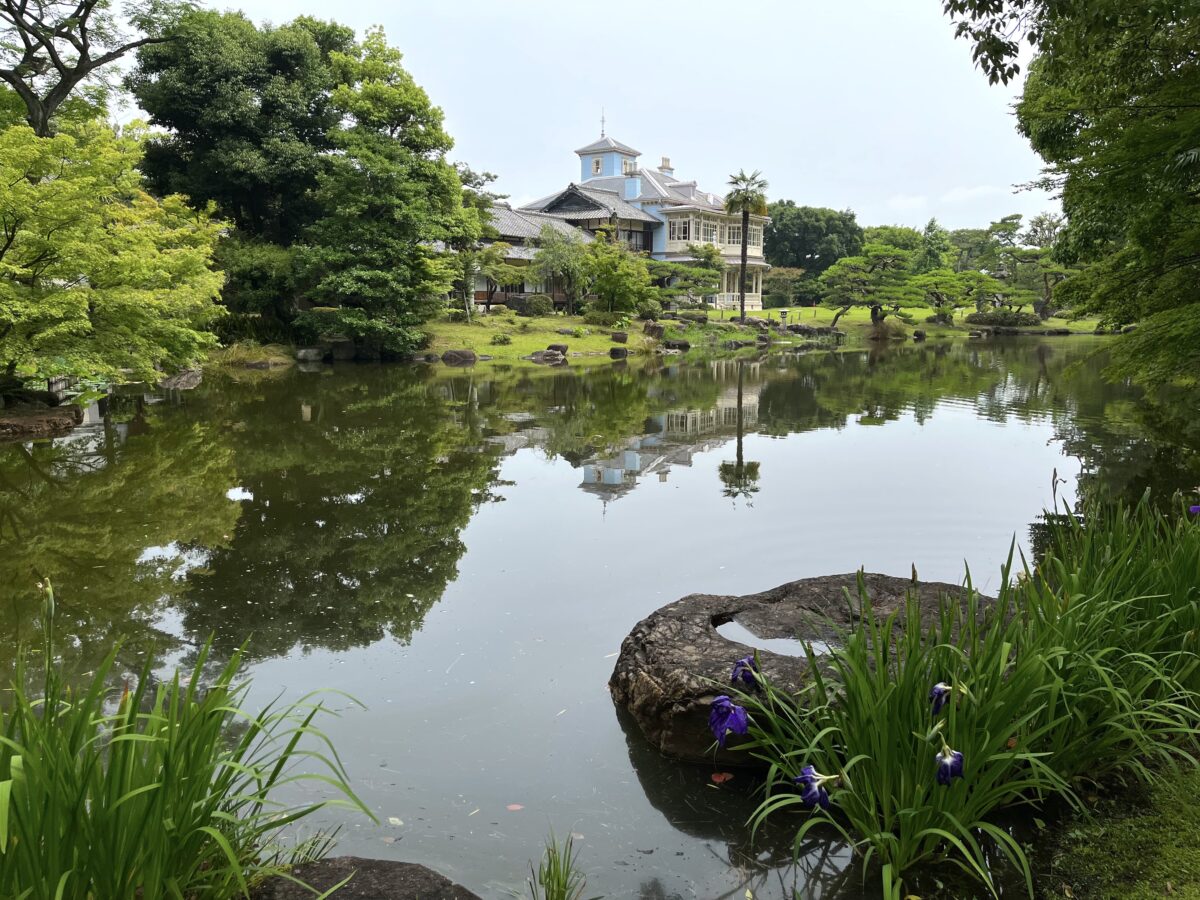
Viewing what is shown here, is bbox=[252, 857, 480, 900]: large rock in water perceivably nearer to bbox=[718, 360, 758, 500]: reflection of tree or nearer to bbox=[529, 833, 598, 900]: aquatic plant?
bbox=[529, 833, 598, 900]: aquatic plant

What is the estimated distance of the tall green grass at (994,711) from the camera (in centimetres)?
250

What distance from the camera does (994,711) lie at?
2557 mm

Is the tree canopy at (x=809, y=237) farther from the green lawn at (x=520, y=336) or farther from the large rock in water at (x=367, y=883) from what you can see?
the large rock in water at (x=367, y=883)

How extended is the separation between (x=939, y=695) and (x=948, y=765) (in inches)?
10.4

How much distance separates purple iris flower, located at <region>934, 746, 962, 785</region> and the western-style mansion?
3743 centimetres

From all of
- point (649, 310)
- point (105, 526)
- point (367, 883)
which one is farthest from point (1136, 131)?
point (649, 310)

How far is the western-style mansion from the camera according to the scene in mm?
40812

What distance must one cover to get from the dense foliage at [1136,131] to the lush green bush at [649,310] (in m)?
26.0

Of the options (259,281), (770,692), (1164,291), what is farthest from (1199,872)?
(259,281)

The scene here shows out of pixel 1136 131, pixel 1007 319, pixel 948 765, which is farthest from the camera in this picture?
pixel 1007 319

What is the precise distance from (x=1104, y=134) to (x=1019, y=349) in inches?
1102

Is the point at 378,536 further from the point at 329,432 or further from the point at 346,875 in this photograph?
the point at 329,432

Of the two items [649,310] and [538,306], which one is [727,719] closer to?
[538,306]

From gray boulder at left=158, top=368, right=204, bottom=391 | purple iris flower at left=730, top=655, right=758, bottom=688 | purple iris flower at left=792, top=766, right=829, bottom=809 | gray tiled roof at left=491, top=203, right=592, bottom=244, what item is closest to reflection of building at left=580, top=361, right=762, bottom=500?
purple iris flower at left=730, top=655, right=758, bottom=688
